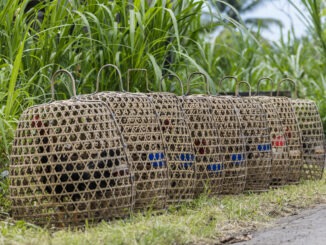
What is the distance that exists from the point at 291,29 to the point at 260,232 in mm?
6016

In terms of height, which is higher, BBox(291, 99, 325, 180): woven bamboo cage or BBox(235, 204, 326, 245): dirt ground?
BBox(291, 99, 325, 180): woven bamboo cage

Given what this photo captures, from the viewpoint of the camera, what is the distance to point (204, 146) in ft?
15.2

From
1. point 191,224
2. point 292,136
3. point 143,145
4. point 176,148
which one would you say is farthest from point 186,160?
point 292,136

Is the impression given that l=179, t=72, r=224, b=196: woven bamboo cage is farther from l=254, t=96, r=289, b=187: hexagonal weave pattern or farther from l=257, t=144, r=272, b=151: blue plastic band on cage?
l=254, t=96, r=289, b=187: hexagonal weave pattern

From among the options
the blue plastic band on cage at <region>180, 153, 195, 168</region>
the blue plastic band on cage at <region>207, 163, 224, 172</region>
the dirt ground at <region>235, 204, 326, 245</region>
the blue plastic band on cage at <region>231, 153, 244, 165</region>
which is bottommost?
the dirt ground at <region>235, 204, 326, 245</region>

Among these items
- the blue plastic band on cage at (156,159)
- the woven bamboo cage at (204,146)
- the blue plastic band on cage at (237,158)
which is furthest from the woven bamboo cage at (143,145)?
the blue plastic band on cage at (237,158)

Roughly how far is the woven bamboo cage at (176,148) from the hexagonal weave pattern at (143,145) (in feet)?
0.46

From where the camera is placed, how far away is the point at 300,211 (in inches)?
179

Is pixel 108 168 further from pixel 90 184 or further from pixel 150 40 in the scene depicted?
pixel 150 40

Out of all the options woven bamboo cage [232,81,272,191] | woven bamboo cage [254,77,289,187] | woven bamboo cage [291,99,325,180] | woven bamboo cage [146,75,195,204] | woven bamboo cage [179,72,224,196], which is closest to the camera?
woven bamboo cage [146,75,195,204]

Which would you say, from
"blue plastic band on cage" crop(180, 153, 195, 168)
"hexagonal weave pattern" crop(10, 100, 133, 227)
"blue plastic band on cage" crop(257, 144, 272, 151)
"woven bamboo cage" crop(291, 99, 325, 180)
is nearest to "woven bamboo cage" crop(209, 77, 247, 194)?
"blue plastic band on cage" crop(257, 144, 272, 151)

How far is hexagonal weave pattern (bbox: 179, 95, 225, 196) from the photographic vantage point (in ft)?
15.1

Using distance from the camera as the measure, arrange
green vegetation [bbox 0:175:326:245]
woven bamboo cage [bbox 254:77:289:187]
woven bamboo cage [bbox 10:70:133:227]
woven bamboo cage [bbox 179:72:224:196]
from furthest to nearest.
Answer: woven bamboo cage [bbox 254:77:289:187] → woven bamboo cage [bbox 179:72:224:196] → woven bamboo cage [bbox 10:70:133:227] → green vegetation [bbox 0:175:326:245]

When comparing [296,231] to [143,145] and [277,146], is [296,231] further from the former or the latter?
[277,146]
